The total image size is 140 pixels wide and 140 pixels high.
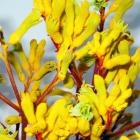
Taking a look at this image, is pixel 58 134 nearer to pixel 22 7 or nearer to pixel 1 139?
pixel 1 139

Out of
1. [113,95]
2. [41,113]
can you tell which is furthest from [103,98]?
[41,113]

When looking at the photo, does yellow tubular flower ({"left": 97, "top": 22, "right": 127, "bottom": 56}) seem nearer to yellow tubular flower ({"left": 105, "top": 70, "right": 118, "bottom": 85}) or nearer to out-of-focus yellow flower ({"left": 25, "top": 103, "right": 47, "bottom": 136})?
yellow tubular flower ({"left": 105, "top": 70, "right": 118, "bottom": 85})

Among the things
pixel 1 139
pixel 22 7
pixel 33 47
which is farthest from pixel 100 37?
pixel 22 7

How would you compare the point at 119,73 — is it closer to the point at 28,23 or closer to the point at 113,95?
the point at 113,95

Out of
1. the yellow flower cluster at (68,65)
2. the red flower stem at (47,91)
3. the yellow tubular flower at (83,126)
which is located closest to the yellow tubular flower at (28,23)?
the yellow flower cluster at (68,65)

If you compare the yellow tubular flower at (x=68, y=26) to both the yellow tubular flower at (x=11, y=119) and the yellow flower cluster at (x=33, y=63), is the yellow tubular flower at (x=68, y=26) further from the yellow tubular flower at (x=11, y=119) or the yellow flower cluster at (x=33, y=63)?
the yellow tubular flower at (x=11, y=119)
